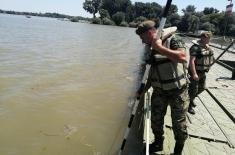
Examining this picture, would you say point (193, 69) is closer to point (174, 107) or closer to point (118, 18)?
point (174, 107)

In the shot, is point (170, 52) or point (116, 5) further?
point (116, 5)

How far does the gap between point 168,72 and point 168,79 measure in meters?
0.11

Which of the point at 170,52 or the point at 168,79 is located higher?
the point at 170,52

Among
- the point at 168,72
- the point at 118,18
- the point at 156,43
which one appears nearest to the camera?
the point at 156,43

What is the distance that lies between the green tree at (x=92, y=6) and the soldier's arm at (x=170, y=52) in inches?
5633

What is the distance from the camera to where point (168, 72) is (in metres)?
4.86

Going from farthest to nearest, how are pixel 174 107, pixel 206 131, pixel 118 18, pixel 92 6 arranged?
pixel 92 6 → pixel 118 18 → pixel 206 131 → pixel 174 107

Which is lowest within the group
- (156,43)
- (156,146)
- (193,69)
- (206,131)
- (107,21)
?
(107,21)

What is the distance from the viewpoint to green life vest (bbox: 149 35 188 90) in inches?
189

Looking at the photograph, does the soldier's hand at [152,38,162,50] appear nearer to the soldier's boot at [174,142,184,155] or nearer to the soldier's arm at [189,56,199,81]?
the soldier's boot at [174,142,184,155]

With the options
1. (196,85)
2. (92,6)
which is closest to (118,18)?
(92,6)

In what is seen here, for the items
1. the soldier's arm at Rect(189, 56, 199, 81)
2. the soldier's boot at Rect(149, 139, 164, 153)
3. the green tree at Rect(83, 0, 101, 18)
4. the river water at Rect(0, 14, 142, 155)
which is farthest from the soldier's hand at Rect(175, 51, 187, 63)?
the green tree at Rect(83, 0, 101, 18)

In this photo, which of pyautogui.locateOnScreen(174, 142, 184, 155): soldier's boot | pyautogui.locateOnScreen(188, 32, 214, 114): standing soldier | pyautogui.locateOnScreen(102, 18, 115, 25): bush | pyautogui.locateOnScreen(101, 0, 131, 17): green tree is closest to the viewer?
pyautogui.locateOnScreen(174, 142, 184, 155): soldier's boot

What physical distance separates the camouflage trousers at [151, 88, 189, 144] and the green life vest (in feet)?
0.43
